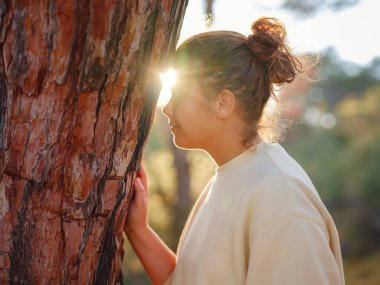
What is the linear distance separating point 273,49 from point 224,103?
233 mm

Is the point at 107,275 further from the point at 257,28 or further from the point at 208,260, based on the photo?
the point at 257,28

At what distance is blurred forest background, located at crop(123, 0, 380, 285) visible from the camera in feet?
27.2

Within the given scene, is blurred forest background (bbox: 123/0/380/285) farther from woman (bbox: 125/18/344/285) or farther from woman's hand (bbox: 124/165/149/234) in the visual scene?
woman's hand (bbox: 124/165/149/234)

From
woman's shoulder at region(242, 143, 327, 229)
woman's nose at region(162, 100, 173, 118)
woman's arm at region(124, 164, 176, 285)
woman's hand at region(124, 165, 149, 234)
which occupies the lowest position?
woman's arm at region(124, 164, 176, 285)

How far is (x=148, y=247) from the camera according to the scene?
200 cm

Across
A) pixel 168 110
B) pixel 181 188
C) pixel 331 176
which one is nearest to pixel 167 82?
pixel 168 110

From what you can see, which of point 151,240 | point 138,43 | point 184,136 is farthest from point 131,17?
point 151,240

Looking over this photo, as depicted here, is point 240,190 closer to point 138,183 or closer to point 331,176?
point 138,183

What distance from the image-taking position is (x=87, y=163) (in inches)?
59.5

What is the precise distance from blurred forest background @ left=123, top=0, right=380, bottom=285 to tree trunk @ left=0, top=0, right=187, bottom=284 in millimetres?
4370

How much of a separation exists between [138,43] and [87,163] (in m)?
0.34

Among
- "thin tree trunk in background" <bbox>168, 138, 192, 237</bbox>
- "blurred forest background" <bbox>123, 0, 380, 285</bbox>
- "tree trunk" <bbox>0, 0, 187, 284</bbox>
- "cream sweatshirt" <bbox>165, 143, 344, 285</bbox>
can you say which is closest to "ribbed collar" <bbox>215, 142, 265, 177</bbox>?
"cream sweatshirt" <bbox>165, 143, 344, 285</bbox>

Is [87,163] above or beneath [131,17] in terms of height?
beneath

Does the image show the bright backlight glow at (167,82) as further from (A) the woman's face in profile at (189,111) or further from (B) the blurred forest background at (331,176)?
(B) the blurred forest background at (331,176)
